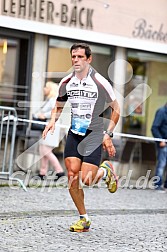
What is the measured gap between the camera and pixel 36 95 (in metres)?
14.4

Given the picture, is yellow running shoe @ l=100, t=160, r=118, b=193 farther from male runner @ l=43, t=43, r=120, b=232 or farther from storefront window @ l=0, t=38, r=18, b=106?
storefront window @ l=0, t=38, r=18, b=106

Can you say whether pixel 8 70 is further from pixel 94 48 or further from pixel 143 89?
pixel 143 89

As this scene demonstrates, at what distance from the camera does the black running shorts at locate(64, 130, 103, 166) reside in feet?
26.6

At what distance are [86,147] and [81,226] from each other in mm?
891

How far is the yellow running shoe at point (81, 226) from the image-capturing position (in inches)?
315

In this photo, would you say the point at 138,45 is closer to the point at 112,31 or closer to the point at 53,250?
the point at 112,31

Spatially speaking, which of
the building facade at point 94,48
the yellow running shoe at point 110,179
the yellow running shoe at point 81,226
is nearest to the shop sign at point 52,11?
the building facade at point 94,48

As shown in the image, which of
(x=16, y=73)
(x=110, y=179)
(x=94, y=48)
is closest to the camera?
(x=110, y=179)

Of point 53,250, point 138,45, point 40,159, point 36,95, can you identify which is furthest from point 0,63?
point 53,250

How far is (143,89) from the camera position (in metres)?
16.1

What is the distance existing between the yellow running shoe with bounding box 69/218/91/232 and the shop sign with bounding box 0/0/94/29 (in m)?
6.41

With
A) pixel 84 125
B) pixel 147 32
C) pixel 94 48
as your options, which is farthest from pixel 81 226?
pixel 147 32

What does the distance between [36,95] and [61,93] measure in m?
6.10

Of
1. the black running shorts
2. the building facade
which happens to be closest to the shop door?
the building facade
